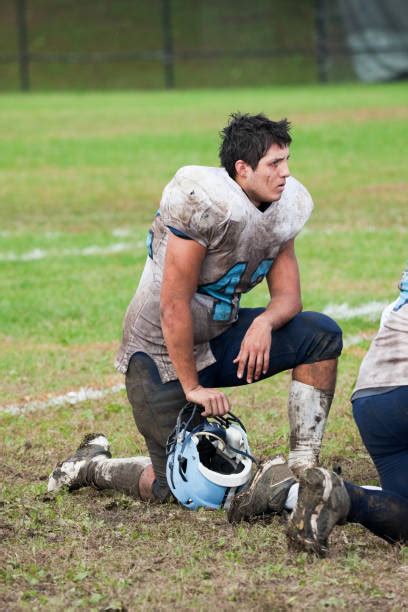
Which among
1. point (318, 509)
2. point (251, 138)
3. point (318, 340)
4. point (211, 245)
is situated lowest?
point (318, 509)

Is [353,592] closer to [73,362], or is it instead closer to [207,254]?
[207,254]

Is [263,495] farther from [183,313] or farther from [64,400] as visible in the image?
[64,400]

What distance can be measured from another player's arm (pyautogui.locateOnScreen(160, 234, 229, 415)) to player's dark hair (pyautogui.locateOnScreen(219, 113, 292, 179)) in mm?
386

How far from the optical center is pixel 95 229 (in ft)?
40.1

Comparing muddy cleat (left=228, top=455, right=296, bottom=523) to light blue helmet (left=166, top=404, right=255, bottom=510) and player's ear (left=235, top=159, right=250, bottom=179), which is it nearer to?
light blue helmet (left=166, top=404, right=255, bottom=510)

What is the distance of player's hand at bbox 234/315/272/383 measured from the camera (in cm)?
A: 484

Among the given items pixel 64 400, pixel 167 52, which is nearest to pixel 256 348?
A: pixel 64 400

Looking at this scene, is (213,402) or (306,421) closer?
(213,402)

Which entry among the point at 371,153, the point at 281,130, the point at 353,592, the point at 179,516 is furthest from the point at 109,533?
the point at 371,153

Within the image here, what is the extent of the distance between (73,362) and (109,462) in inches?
91.6

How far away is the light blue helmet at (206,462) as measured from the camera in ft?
15.4

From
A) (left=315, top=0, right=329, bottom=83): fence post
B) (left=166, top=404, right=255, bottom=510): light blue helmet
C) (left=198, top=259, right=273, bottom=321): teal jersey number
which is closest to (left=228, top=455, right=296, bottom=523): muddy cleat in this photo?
(left=166, top=404, right=255, bottom=510): light blue helmet

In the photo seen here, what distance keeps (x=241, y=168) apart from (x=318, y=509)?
1.40 meters

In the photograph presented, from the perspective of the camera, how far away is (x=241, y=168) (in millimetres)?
4801
